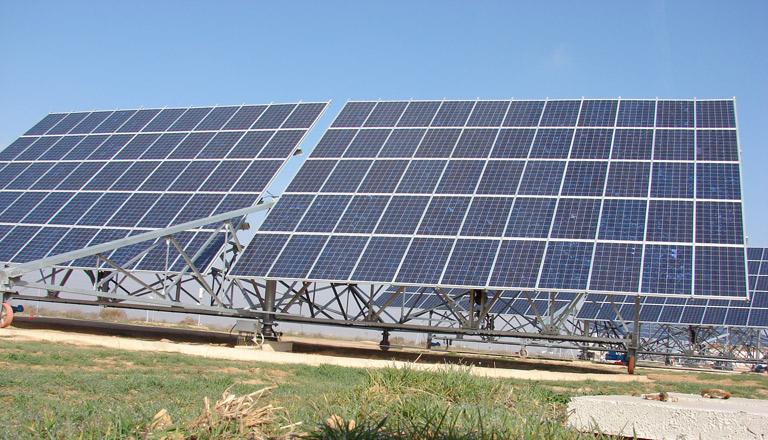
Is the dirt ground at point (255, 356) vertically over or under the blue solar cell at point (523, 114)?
under

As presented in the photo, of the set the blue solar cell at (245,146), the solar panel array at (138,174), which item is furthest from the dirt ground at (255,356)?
the blue solar cell at (245,146)

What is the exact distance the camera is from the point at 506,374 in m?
20.2

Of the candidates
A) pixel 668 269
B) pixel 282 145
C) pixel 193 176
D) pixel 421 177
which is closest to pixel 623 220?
pixel 668 269

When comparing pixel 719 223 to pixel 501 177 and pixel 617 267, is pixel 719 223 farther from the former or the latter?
pixel 501 177

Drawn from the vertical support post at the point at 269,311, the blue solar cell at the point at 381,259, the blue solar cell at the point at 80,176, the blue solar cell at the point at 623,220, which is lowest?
the vertical support post at the point at 269,311

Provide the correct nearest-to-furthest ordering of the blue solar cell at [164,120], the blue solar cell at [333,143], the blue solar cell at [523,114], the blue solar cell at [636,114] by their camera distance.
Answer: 1. the blue solar cell at [636,114]
2. the blue solar cell at [523,114]
3. the blue solar cell at [333,143]
4. the blue solar cell at [164,120]

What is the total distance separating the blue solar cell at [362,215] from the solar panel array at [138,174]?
12.5 feet

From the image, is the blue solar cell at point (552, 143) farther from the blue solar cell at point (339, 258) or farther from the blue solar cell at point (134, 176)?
the blue solar cell at point (134, 176)

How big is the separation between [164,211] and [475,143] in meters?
12.0

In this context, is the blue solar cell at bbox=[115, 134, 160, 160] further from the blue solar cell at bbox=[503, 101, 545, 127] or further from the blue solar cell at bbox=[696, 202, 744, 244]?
the blue solar cell at bbox=[696, 202, 744, 244]

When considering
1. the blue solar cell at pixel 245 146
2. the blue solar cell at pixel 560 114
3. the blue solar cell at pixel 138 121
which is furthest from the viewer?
the blue solar cell at pixel 138 121

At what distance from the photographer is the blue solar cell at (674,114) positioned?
26.9 m

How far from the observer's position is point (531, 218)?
2386cm

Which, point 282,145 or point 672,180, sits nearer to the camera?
point 672,180
